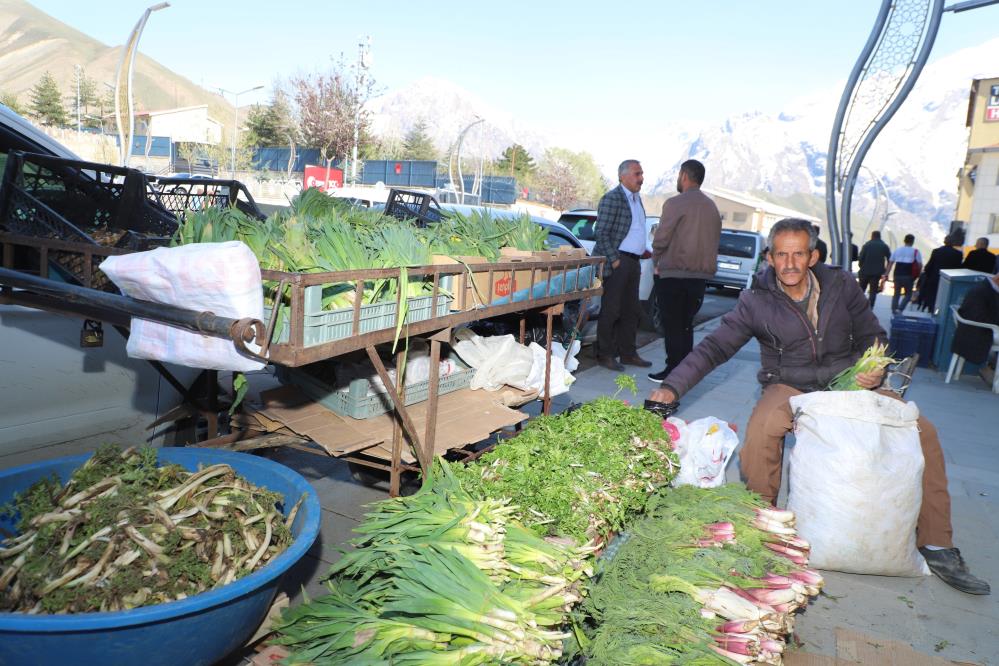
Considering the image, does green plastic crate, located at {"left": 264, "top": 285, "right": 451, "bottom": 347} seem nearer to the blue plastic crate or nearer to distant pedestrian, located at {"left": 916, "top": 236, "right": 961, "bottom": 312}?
the blue plastic crate

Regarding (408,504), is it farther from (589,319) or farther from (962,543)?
(589,319)

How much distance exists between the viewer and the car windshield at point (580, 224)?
1106 cm

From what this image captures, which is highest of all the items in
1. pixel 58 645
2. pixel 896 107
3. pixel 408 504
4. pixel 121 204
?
pixel 896 107

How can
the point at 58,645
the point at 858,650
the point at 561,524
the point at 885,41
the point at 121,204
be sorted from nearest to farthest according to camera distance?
the point at 58,645 < the point at 561,524 < the point at 858,650 < the point at 121,204 < the point at 885,41

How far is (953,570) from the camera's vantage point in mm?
3471

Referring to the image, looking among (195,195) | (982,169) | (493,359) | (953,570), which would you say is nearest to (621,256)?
(493,359)

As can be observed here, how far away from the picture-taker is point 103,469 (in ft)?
7.87

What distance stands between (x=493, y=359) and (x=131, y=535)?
105 inches

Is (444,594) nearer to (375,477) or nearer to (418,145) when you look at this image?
(375,477)

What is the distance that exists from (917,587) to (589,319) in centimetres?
608

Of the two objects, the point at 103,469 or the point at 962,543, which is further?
the point at 962,543

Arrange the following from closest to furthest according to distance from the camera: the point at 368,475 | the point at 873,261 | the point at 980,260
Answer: the point at 368,475, the point at 980,260, the point at 873,261

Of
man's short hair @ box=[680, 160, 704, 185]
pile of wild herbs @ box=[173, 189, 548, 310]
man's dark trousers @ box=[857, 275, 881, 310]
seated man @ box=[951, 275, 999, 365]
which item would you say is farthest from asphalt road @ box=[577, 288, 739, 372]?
pile of wild herbs @ box=[173, 189, 548, 310]

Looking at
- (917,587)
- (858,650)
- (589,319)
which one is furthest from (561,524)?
(589,319)
